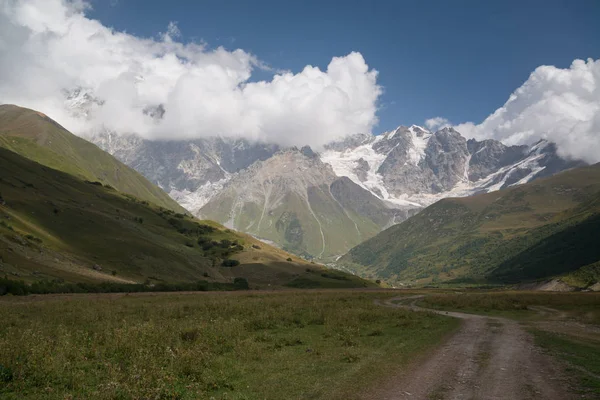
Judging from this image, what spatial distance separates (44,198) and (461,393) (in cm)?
13926

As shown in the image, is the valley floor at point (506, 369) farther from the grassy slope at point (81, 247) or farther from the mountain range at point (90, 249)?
the grassy slope at point (81, 247)

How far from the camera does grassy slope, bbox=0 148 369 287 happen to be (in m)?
77.6

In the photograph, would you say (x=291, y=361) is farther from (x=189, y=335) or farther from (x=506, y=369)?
(x=506, y=369)

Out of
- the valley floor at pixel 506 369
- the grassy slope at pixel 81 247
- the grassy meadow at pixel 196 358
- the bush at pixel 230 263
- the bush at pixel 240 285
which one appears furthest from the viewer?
the bush at pixel 230 263

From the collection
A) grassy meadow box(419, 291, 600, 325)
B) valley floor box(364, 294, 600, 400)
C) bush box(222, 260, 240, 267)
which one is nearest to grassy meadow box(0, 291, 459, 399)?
valley floor box(364, 294, 600, 400)

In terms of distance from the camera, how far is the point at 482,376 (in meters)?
18.4

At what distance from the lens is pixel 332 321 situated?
37.3 meters

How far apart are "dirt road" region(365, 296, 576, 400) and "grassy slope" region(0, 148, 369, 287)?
→ 6425 centimetres

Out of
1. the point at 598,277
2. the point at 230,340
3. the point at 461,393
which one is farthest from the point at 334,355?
the point at 598,277

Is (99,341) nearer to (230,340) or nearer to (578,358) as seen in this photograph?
(230,340)

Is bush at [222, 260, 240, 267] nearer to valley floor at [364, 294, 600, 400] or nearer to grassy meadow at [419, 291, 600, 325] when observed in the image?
grassy meadow at [419, 291, 600, 325]

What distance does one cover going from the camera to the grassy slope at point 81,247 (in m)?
77.6

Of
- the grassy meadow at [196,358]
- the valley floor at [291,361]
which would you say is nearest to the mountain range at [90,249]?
the grassy meadow at [196,358]

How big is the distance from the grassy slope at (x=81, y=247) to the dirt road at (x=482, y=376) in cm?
6425
